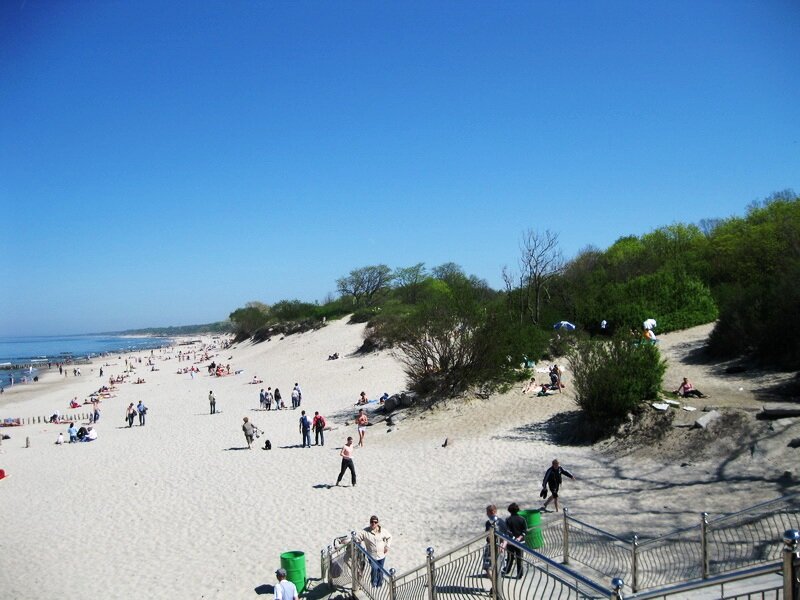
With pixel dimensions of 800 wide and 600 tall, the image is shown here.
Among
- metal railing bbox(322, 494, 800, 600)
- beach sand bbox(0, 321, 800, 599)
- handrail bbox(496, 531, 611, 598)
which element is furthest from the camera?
beach sand bbox(0, 321, 800, 599)

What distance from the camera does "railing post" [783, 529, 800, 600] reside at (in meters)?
→ 3.58

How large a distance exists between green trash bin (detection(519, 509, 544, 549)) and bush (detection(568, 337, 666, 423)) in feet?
23.2

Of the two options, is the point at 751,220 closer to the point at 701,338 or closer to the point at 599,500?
the point at 701,338

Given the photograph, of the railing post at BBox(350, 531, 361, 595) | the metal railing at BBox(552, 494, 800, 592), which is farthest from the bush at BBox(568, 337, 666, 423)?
the railing post at BBox(350, 531, 361, 595)

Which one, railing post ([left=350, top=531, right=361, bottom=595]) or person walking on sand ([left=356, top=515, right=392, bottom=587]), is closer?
railing post ([left=350, top=531, right=361, bottom=595])

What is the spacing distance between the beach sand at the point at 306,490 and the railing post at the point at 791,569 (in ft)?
21.7

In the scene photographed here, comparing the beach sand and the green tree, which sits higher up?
the green tree

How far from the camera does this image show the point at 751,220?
43.3 metres

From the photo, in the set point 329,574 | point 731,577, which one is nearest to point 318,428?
point 329,574

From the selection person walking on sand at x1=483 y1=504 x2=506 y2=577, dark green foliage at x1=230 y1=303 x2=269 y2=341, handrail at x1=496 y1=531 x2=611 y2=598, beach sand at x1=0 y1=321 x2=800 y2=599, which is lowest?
beach sand at x1=0 y1=321 x2=800 y2=599

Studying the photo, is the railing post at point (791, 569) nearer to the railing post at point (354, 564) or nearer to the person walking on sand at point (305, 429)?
the railing post at point (354, 564)

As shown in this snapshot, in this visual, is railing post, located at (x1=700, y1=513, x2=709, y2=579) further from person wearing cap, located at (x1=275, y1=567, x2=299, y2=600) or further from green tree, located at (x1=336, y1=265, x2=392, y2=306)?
green tree, located at (x1=336, y1=265, x2=392, y2=306)

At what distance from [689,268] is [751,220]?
8.45m

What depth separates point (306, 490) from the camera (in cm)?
1449
